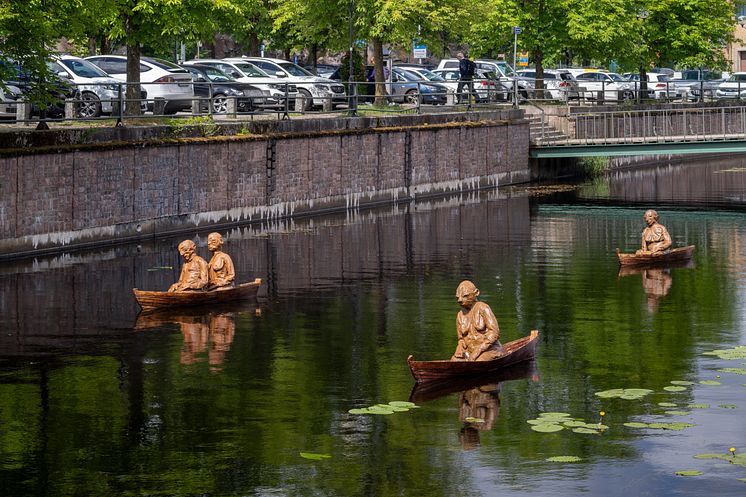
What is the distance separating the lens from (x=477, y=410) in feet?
62.5

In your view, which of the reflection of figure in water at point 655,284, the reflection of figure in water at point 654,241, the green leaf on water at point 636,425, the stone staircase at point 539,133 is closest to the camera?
the green leaf on water at point 636,425

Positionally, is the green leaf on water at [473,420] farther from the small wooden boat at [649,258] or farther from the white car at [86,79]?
the white car at [86,79]

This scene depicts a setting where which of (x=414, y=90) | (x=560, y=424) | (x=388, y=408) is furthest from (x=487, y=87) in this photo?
(x=560, y=424)

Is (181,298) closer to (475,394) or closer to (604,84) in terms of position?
(475,394)

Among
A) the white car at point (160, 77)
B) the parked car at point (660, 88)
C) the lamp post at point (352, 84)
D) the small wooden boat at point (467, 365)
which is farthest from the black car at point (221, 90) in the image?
the small wooden boat at point (467, 365)

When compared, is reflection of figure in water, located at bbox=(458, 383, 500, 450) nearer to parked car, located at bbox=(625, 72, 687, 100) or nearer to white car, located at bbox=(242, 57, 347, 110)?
white car, located at bbox=(242, 57, 347, 110)

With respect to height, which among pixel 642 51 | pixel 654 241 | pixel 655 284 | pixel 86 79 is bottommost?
pixel 655 284

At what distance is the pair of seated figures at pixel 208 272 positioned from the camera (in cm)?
2705

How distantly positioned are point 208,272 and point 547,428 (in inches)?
423

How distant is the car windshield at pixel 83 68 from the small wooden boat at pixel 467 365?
25.7 metres

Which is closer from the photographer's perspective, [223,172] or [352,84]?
[223,172]

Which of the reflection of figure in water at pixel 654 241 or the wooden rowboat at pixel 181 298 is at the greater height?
the reflection of figure in water at pixel 654 241

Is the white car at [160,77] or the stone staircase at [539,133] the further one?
the stone staircase at [539,133]

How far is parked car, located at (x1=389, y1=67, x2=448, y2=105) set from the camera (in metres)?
52.6
